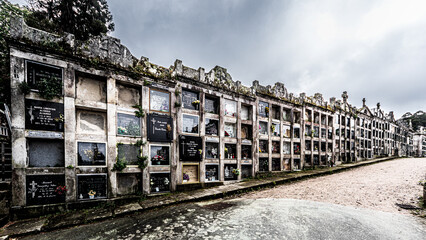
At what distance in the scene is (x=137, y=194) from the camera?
8.05m

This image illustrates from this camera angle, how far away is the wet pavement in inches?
179

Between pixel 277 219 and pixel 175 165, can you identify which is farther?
pixel 175 165

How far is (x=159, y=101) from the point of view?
30.3 feet

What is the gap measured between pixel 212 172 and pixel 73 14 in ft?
68.1

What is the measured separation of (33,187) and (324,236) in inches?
410

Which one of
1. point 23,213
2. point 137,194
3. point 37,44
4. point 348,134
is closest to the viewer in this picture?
→ point 23,213

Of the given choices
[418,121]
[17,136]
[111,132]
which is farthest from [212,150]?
[418,121]

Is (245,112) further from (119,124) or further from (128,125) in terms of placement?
(119,124)

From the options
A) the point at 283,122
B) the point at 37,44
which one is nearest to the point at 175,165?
the point at 37,44

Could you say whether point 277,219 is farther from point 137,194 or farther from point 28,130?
point 28,130

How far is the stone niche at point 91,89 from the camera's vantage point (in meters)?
7.46

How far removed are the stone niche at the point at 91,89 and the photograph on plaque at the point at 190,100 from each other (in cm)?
430

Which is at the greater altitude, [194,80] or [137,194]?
[194,80]

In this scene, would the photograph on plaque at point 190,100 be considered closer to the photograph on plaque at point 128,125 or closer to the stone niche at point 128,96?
the stone niche at point 128,96
